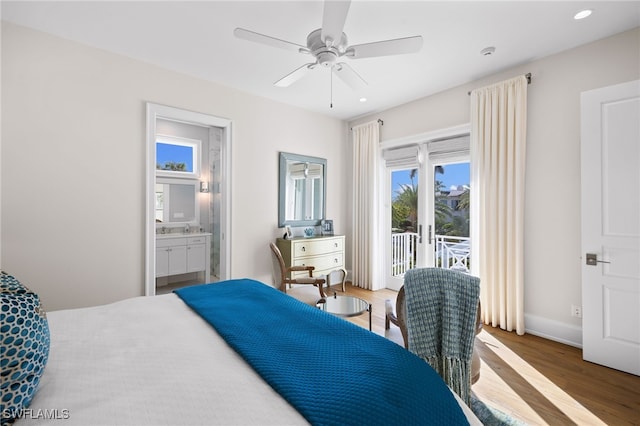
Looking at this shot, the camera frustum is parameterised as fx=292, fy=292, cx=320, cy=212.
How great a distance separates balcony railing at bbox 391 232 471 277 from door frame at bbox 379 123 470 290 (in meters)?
0.11

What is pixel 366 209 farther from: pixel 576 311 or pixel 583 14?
pixel 583 14

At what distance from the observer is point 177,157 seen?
479cm

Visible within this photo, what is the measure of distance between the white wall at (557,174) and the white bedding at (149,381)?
2.52 meters

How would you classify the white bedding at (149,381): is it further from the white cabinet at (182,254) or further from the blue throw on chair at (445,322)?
the white cabinet at (182,254)

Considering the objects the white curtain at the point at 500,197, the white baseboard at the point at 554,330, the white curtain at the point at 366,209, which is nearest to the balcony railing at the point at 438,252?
the white curtain at the point at 366,209

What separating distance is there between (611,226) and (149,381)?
10.8 feet

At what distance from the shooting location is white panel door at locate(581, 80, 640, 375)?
7.47 ft

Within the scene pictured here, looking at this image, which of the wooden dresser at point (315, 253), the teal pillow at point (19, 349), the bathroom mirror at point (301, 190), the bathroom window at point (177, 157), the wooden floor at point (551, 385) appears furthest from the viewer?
the bathroom window at point (177, 157)

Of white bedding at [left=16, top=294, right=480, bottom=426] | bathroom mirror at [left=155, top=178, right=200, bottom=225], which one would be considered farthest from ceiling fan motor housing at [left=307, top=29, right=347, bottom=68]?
bathroom mirror at [left=155, top=178, right=200, bottom=225]

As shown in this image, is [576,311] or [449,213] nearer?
[576,311]

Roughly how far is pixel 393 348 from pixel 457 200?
3.09 meters

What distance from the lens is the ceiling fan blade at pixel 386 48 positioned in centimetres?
197

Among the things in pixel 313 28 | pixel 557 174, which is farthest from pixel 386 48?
pixel 557 174

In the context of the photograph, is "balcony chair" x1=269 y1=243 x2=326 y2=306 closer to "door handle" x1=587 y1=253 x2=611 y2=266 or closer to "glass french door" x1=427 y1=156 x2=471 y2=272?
"glass french door" x1=427 y1=156 x2=471 y2=272
